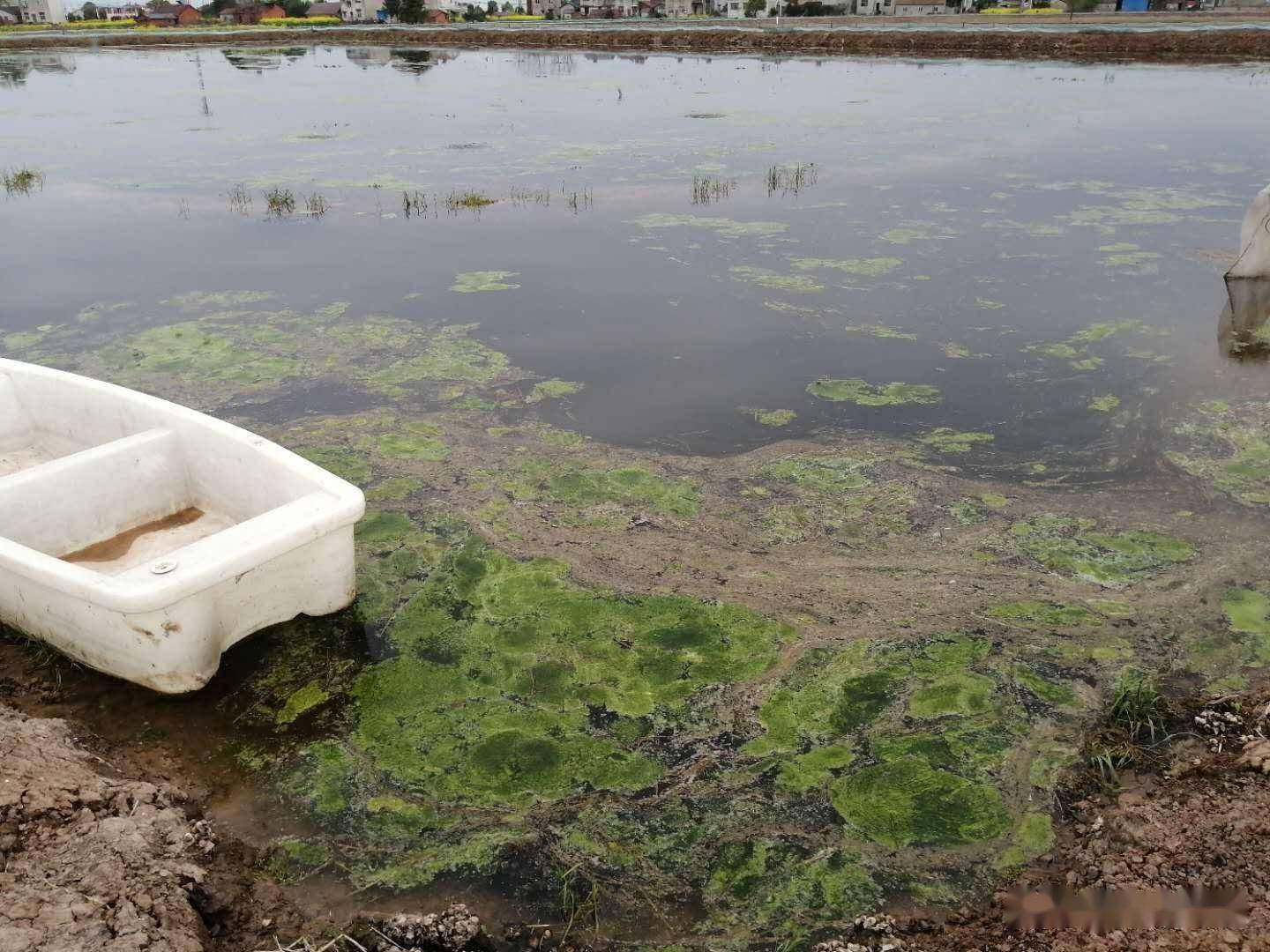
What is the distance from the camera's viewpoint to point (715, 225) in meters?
9.69

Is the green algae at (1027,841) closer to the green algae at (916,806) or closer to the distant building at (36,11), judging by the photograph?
the green algae at (916,806)

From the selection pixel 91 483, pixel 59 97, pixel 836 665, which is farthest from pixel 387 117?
pixel 836 665

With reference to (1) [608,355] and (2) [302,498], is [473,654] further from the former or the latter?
(1) [608,355]

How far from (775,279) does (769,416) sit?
284 centimetres

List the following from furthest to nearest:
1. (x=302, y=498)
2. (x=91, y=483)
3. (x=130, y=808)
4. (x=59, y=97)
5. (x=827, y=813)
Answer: (x=59, y=97) < (x=91, y=483) < (x=302, y=498) < (x=827, y=813) < (x=130, y=808)

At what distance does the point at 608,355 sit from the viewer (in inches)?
255

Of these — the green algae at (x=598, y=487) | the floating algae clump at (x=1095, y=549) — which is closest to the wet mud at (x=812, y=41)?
the floating algae clump at (x=1095, y=549)

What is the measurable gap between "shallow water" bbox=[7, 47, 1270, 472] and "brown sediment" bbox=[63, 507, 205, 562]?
184 centimetres

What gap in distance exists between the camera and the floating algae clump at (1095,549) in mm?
3990

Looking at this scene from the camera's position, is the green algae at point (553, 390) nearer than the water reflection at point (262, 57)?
Yes

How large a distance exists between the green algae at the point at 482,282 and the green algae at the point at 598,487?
11.2 feet

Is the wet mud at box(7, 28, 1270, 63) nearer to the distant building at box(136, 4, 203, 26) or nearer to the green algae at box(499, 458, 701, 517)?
the distant building at box(136, 4, 203, 26)

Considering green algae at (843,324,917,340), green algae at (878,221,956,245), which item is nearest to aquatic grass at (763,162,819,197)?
green algae at (878,221,956,245)

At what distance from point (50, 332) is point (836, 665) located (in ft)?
21.7
